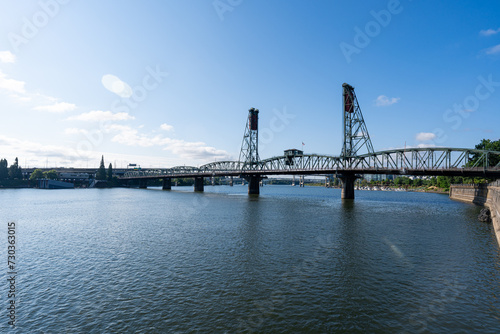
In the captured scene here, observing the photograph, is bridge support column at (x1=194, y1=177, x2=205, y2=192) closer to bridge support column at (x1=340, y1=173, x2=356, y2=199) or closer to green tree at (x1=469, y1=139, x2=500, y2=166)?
bridge support column at (x1=340, y1=173, x2=356, y2=199)

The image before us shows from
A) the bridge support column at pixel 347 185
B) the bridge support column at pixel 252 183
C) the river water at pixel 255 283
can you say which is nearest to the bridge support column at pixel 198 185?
the bridge support column at pixel 252 183

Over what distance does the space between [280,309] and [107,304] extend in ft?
37.0

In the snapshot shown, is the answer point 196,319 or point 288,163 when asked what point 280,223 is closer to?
point 196,319

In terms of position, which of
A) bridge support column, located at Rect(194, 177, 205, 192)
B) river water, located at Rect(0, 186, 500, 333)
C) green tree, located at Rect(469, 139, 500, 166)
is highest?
green tree, located at Rect(469, 139, 500, 166)

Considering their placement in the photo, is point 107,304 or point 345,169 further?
point 345,169

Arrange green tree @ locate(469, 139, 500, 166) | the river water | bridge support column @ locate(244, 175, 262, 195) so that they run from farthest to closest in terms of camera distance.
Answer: bridge support column @ locate(244, 175, 262, 195) < green tree @ locate(469, 139, 500, 166) < the river water

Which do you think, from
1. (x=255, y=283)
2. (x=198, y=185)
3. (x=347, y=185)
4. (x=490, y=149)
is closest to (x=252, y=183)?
(x=347, y=185)

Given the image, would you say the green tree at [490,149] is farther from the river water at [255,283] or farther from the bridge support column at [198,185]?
the bridge support column at [198,185]

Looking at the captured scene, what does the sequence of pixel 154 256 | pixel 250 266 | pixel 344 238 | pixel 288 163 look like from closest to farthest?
pixel 250 266, pixel 154 256, pixel 344 238, pixel 288 163

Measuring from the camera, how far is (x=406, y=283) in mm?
20344

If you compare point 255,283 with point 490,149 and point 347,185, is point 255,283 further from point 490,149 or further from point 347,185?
point 490,149

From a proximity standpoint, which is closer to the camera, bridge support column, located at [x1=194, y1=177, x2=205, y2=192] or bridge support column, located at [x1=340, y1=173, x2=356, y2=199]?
bridge support column, located at [x1=340, y1=173, x2=356, y2=199]

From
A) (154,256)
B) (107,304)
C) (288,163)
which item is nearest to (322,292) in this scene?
(107,304)

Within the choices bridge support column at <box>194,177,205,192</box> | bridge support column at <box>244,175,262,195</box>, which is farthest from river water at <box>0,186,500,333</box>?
bridge support column at <box>194,177,205,192</box>
